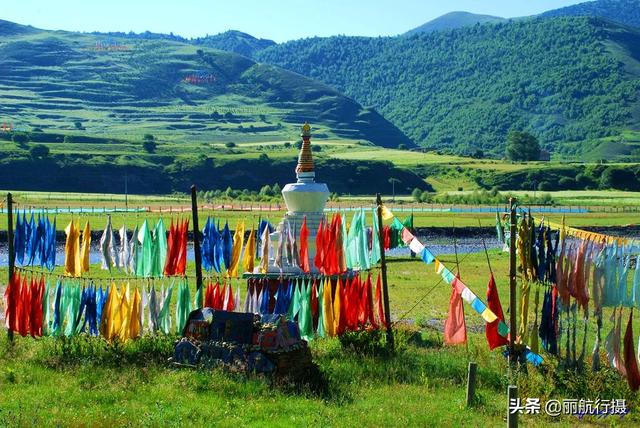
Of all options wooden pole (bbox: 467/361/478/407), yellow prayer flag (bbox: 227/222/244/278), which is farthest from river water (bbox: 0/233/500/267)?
wooden pole (bbox: 467/361/478/407)

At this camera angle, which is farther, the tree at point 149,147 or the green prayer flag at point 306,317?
the tree at point 149,147

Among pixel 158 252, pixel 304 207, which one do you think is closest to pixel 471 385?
pixel 304 207

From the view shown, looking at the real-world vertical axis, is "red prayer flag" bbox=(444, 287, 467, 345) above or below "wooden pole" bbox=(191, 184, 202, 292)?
below

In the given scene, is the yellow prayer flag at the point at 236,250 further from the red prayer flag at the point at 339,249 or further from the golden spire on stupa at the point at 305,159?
the golden spire on stupa at the point at 305,159

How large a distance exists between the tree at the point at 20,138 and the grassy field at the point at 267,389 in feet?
515

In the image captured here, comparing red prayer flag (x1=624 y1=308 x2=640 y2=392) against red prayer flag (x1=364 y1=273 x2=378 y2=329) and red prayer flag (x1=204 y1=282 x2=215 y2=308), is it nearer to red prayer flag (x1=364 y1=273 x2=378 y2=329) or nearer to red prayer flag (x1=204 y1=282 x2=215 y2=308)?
red prayer flag (x1=364 y1=273 x2=378 y2=329)

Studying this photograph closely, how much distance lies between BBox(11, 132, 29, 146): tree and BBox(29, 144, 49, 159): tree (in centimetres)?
975

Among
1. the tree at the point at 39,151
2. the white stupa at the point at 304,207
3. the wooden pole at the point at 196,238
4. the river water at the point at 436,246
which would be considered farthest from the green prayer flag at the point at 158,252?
the tree at the point at 39,151

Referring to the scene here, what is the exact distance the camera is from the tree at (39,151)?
15638 centimetres

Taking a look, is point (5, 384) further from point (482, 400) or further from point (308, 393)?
point (482, 400)

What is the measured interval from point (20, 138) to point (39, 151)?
1878 cm

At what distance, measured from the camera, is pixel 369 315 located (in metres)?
23.0

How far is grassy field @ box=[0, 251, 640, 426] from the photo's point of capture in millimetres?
16750

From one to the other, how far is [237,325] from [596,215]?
8062 cm
